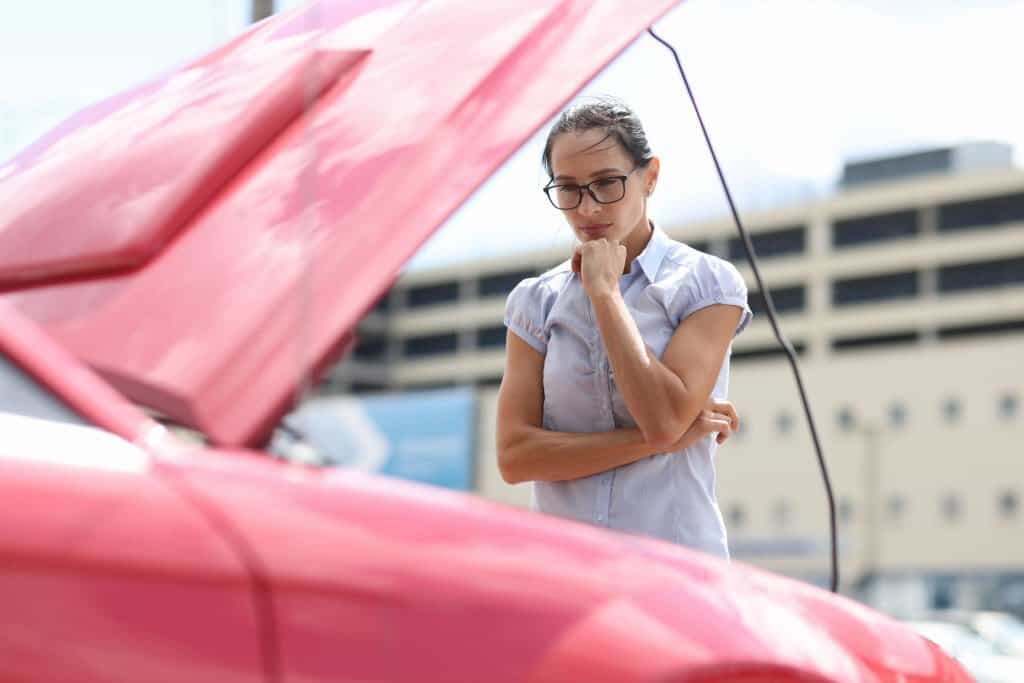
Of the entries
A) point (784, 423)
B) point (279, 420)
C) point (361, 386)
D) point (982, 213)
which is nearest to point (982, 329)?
point (982, 213)

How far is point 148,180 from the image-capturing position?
56.8 inches

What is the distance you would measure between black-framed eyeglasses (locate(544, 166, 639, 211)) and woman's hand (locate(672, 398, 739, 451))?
302 millimetres

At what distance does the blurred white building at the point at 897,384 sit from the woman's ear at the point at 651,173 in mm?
50886

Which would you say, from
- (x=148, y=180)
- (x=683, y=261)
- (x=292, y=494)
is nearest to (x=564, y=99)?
(x=148, y=180)

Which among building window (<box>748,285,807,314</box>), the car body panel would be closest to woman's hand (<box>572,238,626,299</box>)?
the car body panel

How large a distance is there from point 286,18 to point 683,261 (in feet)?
2.28

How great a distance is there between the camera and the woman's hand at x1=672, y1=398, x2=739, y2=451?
6.46 feet

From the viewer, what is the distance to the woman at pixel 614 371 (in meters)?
1.91

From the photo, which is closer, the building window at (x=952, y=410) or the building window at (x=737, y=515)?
the building window at (x=952, y=410)

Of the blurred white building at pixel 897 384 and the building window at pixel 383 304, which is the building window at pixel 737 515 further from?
the building window at pixel 383 304

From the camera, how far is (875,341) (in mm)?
65000

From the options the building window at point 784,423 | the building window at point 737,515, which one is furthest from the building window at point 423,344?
the building window at point 737,515

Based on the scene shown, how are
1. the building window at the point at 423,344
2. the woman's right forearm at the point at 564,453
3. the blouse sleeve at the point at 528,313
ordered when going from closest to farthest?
1. the woman's right forearm at the point at 564,453
2. the blouse sleeve at the point at 528,313
3. the building window at the point at 423,344

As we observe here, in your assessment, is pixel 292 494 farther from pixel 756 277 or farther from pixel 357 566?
pixel 756 277
